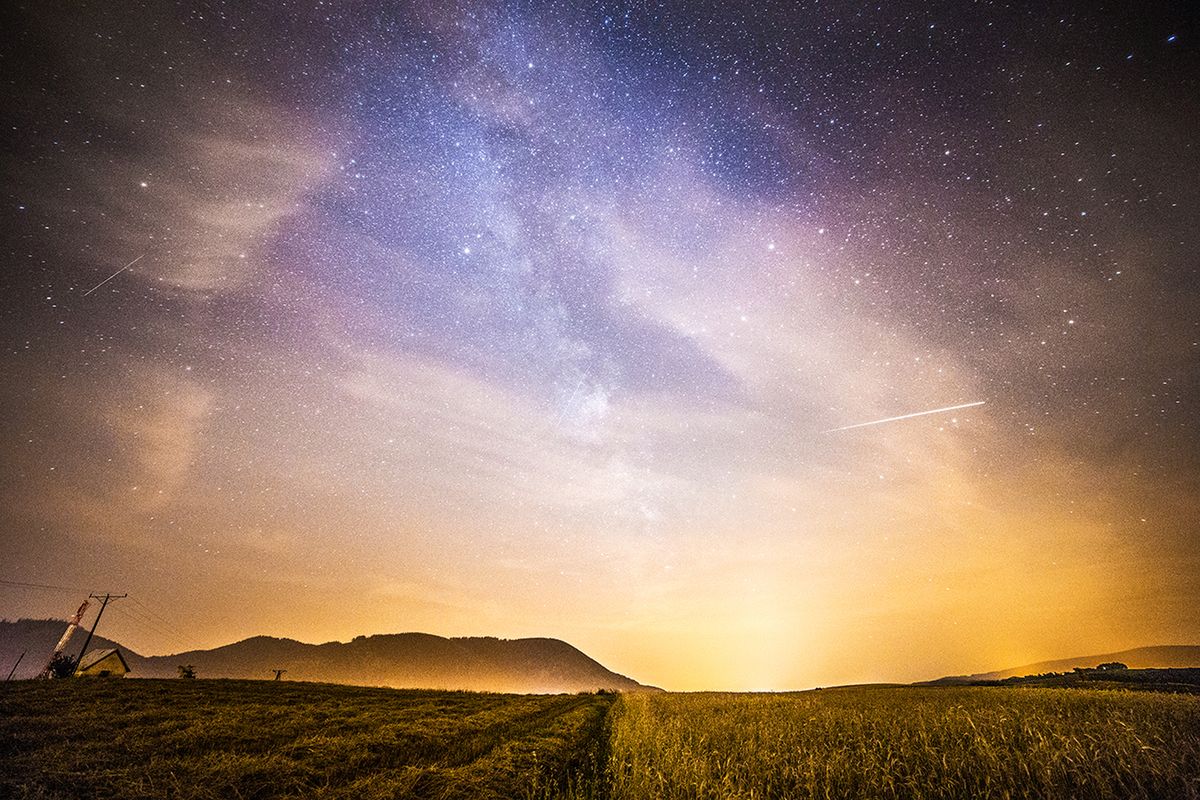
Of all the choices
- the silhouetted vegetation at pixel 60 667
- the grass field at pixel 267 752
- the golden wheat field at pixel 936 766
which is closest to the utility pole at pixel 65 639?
the silhouetted vegetation at pixel 60 667

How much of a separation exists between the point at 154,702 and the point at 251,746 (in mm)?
12536

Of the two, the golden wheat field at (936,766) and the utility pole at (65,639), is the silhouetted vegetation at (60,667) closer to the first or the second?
the utility pole at (65,639)

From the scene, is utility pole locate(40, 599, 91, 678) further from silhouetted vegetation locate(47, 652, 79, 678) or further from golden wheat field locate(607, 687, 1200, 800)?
golden wheat field locate(607, 687, 1200, 800)

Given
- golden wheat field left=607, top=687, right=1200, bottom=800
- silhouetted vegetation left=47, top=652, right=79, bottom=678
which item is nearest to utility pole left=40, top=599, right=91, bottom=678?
silhouetted vegetation left=47, top=652, right=79, bottom=678

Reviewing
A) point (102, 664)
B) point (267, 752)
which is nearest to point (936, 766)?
point (267, 752)

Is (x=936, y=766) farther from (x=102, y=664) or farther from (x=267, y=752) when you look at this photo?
(x=102, y=664)

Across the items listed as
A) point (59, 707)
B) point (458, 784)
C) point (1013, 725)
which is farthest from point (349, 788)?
point (59, 707)

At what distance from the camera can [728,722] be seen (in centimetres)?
1466

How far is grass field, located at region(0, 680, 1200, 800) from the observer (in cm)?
650

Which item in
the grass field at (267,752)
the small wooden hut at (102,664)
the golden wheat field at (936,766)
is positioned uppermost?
the golden wheat field at (936,766)

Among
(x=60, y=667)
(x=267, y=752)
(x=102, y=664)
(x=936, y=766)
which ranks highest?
(x=936, y=766)

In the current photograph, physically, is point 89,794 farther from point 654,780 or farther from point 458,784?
point 654,780

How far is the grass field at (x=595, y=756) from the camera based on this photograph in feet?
21.3

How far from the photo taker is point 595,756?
12000 mm
